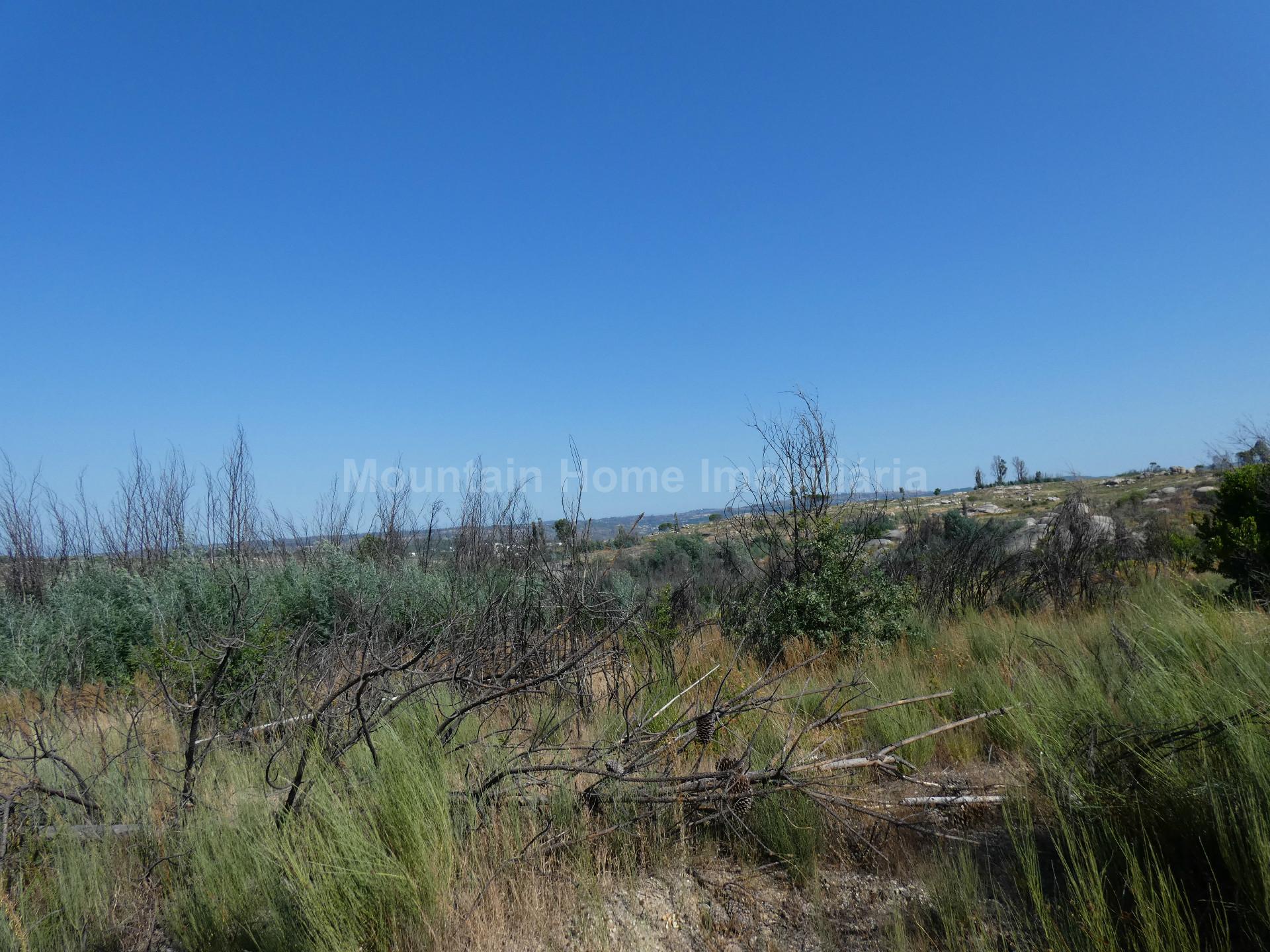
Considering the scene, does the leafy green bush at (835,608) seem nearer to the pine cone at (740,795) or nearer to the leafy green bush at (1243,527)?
the leafy green bush at (1243,527)

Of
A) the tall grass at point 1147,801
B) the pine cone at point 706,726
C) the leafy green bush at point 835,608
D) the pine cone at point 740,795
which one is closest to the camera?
the tall grass at point 1147,801

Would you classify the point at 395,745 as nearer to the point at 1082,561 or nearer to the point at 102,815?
the point at 102,815

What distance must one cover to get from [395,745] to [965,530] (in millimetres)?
16710

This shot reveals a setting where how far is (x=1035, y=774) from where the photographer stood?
324cm

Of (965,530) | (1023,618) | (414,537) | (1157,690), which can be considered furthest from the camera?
(965,530)

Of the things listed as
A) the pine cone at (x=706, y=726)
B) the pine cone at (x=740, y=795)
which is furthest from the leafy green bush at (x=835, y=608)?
the pine cone at (x=740, y=795)

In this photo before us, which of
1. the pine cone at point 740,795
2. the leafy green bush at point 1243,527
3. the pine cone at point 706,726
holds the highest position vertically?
the leafy green bush at point 1243,527

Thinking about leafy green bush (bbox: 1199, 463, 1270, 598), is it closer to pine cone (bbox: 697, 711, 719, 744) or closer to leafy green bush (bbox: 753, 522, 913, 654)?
leafy green bush (bbox: 753, 522, 913, 654)

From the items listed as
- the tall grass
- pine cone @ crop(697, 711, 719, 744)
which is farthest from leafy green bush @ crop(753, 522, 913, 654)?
pine cone @ crop(697, 711, 719, 744)

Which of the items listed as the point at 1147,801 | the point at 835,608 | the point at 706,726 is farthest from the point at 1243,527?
the point at 706,726

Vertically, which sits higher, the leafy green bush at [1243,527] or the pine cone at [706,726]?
the leafy green bush at [1243,527]

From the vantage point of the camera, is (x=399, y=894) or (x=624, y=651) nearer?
(x=399, y=894)

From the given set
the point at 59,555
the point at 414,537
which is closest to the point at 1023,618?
the point at 414,537

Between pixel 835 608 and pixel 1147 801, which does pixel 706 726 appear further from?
pixel 835 608
